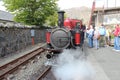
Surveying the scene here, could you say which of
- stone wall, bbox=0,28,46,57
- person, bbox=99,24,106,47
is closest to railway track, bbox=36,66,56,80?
stone wall, bbox=0,28,46,57

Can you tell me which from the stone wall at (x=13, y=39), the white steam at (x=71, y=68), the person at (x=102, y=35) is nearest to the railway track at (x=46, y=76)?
the white steam at (x=71, y=68)

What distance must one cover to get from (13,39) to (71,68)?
9.06 metres

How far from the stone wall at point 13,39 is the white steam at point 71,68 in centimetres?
494

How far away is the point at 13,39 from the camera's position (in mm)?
17891

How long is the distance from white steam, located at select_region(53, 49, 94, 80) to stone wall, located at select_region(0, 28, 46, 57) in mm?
4941

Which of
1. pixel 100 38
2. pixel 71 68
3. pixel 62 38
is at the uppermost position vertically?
pixel 62 38

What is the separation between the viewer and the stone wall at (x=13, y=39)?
1547 cm

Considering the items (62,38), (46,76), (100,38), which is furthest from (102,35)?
(46,76)

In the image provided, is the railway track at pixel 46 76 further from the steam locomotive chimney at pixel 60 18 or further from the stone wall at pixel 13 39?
the stone wall at pixel 13 39

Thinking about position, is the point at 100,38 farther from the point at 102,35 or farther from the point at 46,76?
the point at 46,76

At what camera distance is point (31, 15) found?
31094 mm

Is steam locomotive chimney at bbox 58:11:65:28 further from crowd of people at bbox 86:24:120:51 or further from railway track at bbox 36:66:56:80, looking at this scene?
crowd of people at bbox 86:24:120:51

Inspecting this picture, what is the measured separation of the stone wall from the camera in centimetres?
1547

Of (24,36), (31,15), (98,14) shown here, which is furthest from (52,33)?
(98,14)
